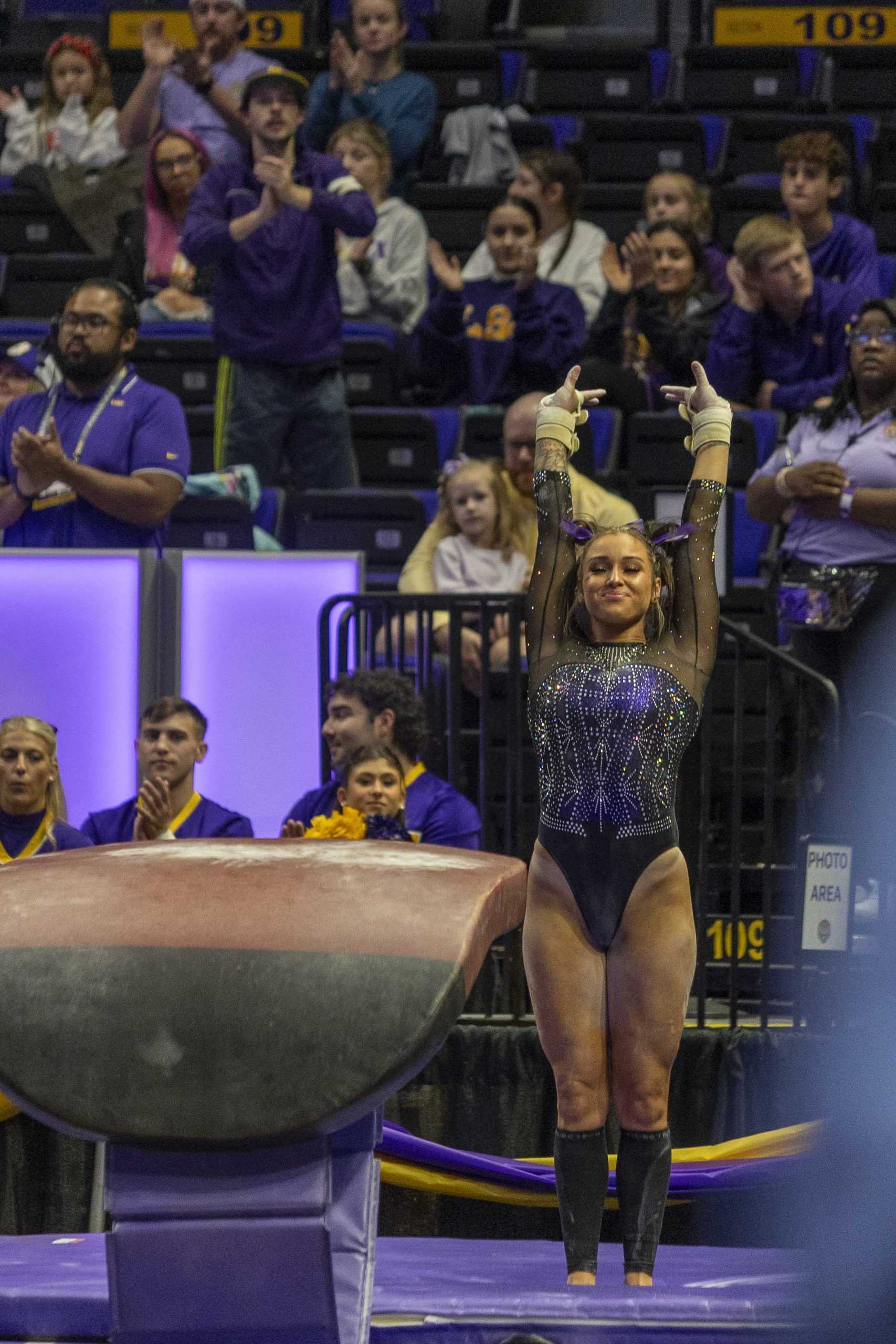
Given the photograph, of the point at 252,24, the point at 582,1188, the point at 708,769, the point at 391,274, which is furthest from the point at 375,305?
the point at 582,1188

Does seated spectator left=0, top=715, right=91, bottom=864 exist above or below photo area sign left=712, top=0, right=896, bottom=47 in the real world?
below

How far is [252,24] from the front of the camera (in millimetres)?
10062

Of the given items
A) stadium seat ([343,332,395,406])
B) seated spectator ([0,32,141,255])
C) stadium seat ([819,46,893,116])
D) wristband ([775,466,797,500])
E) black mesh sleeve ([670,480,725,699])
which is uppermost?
stadium seat ([819,46,893,116])

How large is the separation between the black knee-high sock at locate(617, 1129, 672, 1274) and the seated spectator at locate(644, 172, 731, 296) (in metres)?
4.88

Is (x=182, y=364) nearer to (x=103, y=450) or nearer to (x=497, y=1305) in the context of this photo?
(x=103, y=450)

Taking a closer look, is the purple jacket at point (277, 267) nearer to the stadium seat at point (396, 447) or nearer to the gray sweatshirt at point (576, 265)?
the stadium seat at point (396, 447)

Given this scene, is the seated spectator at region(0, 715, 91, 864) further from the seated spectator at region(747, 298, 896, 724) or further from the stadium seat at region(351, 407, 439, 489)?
the stadium seat at region(351, 407, 439, 489)

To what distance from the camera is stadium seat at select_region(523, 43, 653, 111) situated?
9.52 meters

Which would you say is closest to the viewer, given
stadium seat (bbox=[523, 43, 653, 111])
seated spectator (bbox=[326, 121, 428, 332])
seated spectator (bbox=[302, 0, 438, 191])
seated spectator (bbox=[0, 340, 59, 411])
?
seated spectator (bbox=[0, 340, 59, 411])

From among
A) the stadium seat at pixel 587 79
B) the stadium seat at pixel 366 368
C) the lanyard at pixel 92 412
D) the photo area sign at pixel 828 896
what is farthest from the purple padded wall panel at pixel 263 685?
the stadium seat at pixel 587 79

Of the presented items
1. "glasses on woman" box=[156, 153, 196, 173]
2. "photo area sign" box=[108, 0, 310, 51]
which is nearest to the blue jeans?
"glasses on woman" box=[156, 153, 196, 173]

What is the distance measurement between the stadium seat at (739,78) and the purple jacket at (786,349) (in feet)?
9.96

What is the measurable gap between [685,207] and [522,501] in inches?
89.2

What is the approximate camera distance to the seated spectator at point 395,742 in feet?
15.3
